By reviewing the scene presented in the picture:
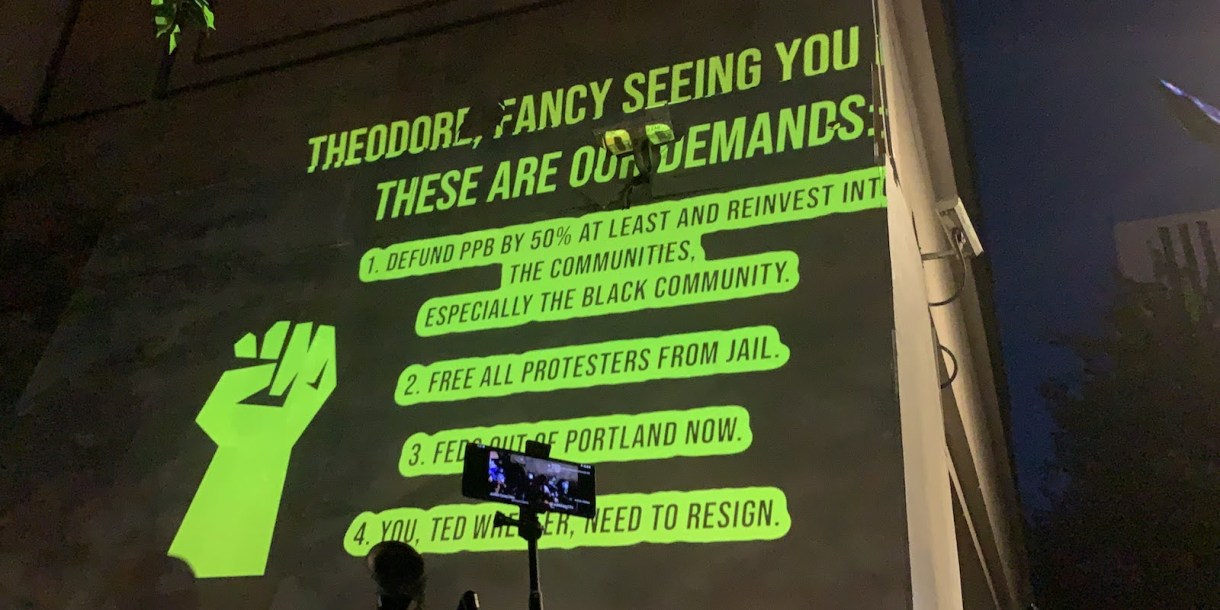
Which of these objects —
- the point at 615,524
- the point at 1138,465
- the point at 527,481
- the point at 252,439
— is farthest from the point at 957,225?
the point at 1138,465

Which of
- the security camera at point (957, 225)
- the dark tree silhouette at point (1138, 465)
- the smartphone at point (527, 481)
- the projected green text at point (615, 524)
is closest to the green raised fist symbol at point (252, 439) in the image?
the projected green text at point (615, 524)

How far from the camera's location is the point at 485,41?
123 inches

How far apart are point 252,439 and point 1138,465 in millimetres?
5736

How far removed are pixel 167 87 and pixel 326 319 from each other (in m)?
1.66

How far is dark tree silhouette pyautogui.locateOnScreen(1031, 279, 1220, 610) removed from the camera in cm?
562

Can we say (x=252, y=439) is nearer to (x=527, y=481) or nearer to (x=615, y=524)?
(x=615, y=524)

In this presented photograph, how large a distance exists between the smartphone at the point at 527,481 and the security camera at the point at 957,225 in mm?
2097

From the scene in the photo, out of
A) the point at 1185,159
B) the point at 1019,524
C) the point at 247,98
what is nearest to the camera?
the point at 247,98

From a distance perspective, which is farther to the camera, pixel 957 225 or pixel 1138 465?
pixel 1138 465

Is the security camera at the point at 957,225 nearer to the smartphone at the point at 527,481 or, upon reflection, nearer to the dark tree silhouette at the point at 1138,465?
the smartphone at the point at 527,481

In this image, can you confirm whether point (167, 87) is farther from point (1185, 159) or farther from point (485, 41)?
point (1185, 159)

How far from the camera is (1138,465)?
5.88 metres

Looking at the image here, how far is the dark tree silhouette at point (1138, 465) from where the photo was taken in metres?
5.62

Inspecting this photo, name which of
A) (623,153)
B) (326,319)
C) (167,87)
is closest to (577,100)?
(623,153)
